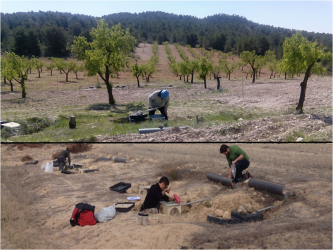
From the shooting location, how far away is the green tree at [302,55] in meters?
10.7

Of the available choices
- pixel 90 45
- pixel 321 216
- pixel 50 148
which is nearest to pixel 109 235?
pixel 321 216

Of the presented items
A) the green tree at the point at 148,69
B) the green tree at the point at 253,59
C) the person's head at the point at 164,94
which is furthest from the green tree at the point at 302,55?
the green tree at the point at 253,59

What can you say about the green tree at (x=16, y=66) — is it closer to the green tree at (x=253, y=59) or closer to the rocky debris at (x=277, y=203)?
the rocky debris at (x=277, y=203)

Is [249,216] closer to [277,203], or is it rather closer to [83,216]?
[277,203]

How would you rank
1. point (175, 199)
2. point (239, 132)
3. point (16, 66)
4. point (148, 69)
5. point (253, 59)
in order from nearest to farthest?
point (175, 199)
point (239, 132)
point (16, 66)
point (148, 69)
point (253, 59)

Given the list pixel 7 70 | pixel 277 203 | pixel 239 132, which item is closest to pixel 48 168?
pixel 239 132

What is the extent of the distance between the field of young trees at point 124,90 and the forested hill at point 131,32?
0.89 meters

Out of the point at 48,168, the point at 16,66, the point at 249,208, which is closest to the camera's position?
the point at 249,208

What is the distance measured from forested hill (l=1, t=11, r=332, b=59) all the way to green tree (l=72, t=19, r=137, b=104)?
215 cm

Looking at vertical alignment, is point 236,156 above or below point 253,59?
below

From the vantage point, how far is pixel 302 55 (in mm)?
10758

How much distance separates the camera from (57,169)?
8750mm

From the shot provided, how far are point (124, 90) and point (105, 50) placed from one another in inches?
179

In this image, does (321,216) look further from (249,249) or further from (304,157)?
(304,157)
